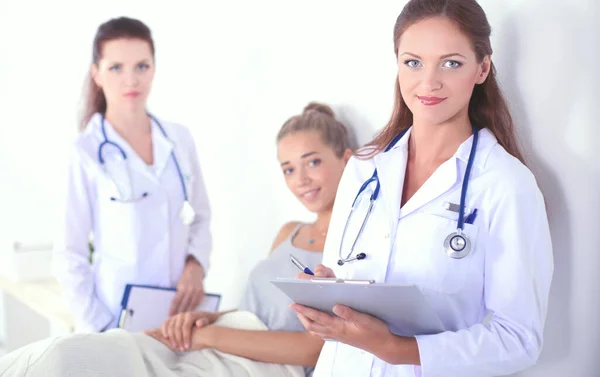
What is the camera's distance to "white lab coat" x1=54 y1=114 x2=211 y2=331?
2545 millimetres

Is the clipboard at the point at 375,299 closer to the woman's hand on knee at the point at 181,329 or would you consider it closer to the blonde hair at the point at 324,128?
the woman's hand on knee at the point at 181,329

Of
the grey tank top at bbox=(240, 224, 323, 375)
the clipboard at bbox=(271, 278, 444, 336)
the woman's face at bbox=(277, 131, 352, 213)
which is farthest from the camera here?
the woman's face at bbox=(277, 131, 352, 213)

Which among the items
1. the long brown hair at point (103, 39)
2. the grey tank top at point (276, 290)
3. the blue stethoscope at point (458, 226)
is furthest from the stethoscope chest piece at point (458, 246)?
the long brown hair at point (103, 39)

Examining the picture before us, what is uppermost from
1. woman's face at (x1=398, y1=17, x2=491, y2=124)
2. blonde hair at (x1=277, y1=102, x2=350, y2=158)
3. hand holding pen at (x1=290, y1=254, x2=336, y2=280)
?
woman's face at (x1=398, y1=17, x2=491, y2=124)

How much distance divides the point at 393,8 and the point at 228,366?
1106mm

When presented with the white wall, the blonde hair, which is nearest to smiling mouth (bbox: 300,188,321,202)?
the blonde hair

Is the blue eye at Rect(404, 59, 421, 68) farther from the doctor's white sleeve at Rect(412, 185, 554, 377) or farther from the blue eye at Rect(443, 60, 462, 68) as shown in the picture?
the doctor's white sleeve at Rect(412, 185, 554, 377)

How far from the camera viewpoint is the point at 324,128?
91.7 inches

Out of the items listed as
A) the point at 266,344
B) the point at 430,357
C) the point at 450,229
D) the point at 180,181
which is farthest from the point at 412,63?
the point at 180,181

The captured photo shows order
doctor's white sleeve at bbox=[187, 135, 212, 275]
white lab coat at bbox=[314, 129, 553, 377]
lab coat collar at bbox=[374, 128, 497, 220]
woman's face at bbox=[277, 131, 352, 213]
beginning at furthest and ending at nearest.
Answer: doctor's white sleeve at bbox=[187, 135, 212, 275], woman's face at bbox=[277, 131, 352, 213], lab coat collar at bbox=[374, 128, 497, 220], white lab coat at bbox=[314, 129, 553, 377]

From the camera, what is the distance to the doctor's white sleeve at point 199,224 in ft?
9.08

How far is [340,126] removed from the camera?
7.86 ft

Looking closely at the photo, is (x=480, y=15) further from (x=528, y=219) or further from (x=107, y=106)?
(x=107, y=106)

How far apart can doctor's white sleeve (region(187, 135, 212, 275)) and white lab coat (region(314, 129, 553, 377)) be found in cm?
115
